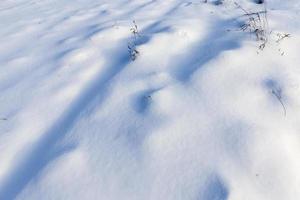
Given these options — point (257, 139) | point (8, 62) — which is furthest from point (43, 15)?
point (257, 139)

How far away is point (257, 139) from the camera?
89.8 inches

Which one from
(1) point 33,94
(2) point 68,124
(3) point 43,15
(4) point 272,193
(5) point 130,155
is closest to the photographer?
(4) point 272,193

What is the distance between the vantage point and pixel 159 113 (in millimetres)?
2625

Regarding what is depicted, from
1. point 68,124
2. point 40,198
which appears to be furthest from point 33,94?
point 40,198

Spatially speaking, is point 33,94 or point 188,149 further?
point 33,94

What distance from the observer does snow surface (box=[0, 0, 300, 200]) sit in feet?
7.15

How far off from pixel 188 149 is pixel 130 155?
34cm

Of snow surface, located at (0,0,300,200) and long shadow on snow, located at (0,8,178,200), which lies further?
long shadow on snow, located at (0,8,178,200)

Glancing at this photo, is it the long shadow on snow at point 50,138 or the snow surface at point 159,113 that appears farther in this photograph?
the long shadow on snow at point 50,138

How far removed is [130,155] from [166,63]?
3.42ft

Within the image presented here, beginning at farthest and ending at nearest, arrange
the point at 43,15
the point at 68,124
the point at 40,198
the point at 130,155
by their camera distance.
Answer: the point at 43,15 < the point at 68,124 < the point at 130,155 < the point at 40,198

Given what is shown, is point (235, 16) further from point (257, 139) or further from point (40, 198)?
point (40, 198)

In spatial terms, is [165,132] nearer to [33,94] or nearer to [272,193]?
[272,193]

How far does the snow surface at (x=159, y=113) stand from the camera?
2180 millimetres
